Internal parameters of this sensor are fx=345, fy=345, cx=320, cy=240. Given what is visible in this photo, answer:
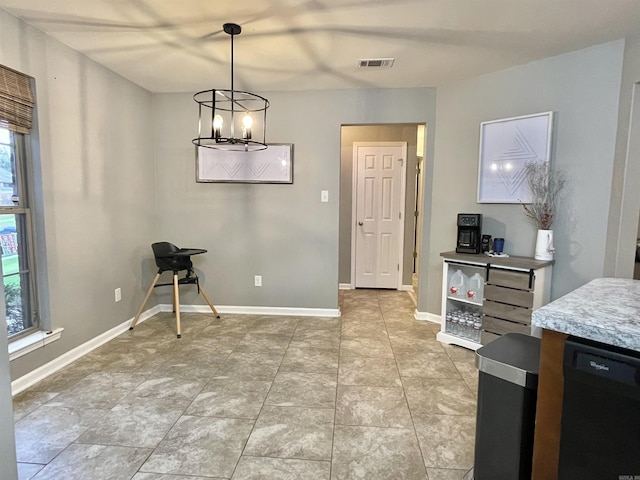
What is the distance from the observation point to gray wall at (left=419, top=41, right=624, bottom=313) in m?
2.53

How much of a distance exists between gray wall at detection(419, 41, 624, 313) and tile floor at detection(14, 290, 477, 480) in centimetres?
117

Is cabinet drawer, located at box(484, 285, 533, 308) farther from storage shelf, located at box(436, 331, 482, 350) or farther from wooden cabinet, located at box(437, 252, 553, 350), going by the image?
storage shelf, located at box(436, 331, 482, 350)

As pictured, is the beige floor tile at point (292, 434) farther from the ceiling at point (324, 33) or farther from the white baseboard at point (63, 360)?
the ceiling at point (324, 33)

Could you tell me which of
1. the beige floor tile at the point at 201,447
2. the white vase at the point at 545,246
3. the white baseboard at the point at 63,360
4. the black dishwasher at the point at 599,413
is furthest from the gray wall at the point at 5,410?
the white vase at the point at 545,246

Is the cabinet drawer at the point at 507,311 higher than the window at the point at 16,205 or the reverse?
the reverse

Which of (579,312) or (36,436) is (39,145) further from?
(579,312)

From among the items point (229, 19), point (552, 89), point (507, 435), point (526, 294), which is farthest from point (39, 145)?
point (552, 89)

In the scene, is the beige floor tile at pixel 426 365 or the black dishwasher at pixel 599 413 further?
the beige floor tile at pixel 426 365

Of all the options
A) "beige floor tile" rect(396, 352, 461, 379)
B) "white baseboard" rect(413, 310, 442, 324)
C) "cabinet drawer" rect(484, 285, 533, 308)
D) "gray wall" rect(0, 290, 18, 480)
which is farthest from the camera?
"white baseboard" rect(413, 310, 442, 324)

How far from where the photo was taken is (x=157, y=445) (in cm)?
174

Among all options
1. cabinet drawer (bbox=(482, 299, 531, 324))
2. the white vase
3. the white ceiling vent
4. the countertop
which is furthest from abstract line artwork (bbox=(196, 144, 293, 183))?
the white vase

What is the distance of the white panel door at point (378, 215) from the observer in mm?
4820

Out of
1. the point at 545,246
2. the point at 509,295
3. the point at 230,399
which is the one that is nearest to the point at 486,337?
the point at 509,295

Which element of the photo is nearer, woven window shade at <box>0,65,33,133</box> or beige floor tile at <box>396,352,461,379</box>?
woven window shade at <box>0,65,33,133</box>
